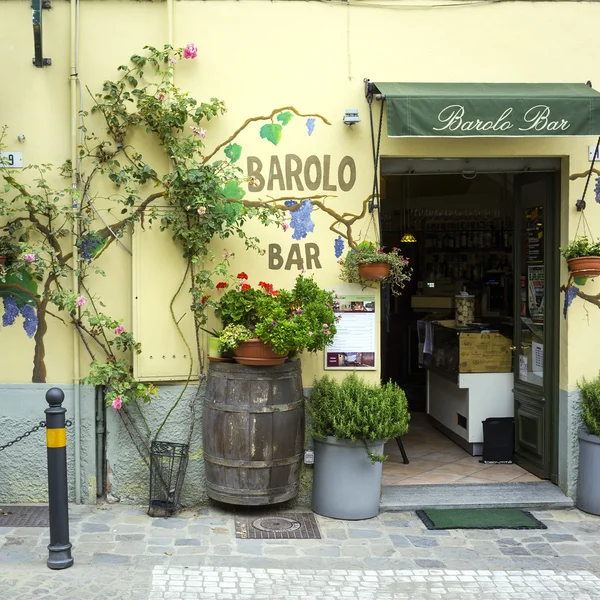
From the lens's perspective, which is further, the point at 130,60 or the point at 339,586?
the point at 130,60

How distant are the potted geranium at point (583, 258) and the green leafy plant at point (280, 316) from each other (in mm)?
1993

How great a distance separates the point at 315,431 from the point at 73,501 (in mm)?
2082

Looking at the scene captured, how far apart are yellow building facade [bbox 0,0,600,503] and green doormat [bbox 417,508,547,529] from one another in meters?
0.97

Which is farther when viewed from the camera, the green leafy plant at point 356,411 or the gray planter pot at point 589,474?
the gray planter pot at point 589,474

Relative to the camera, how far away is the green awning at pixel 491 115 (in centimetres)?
556

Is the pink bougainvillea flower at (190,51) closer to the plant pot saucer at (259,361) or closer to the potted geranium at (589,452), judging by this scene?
the plant pot saucer at (259,361)

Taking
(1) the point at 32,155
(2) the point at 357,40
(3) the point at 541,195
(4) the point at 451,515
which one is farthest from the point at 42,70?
(4) the point at 451,515

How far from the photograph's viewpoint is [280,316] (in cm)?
538

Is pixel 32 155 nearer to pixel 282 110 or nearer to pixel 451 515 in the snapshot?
pixel 282 110

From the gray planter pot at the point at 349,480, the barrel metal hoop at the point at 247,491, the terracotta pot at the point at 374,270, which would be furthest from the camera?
the terracotta pot at the point at 374,270

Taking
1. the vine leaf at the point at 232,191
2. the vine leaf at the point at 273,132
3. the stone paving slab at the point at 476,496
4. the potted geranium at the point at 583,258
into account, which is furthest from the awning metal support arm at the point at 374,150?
the stone paving slab at the point at 476,496

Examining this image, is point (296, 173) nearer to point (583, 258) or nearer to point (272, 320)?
point (272, 320)

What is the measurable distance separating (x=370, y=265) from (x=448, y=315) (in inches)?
143

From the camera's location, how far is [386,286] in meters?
6.39
